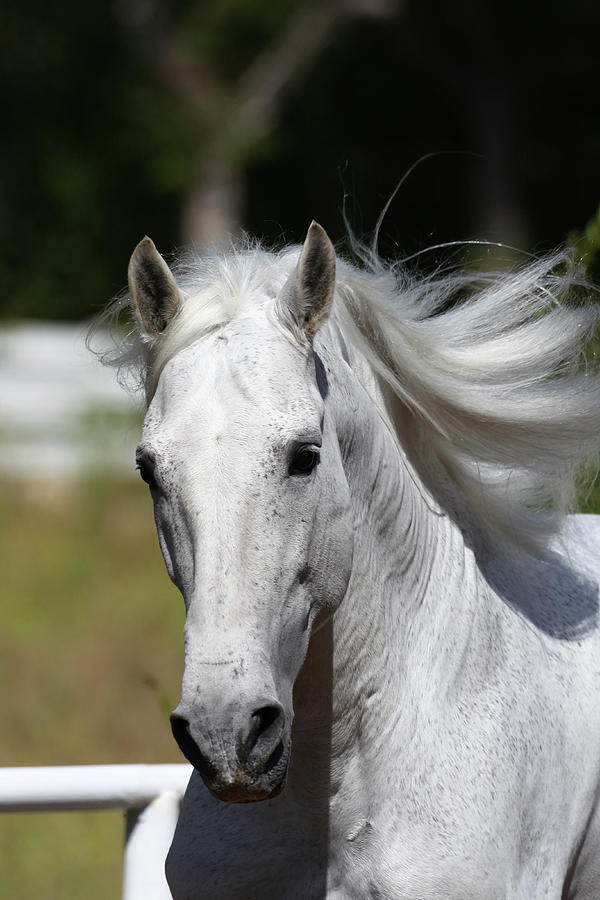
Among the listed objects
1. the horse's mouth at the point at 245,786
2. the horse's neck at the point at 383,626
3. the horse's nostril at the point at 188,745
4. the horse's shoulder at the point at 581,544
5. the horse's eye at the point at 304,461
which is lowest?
the horse's mouth at the point at 245,786

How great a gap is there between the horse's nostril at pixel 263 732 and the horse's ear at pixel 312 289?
0.72m

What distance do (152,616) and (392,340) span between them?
6.45 meters

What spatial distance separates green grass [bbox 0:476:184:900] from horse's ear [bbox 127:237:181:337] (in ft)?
4.94

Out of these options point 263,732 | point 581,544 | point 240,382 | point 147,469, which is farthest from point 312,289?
point 581,544

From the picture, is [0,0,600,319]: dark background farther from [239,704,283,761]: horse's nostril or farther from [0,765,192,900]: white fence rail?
[239,704,283,761]: horse's nostril

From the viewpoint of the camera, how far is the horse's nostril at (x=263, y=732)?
192 cm

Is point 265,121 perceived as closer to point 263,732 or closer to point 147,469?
point 147,469

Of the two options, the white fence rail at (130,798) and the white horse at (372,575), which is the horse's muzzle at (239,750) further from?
the white fence rail at (130,798)

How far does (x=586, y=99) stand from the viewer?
917 inches

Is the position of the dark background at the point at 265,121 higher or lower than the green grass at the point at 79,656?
higher

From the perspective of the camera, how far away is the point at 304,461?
2.11 meters

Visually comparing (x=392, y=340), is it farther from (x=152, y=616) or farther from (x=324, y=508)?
(x=152, y=616)

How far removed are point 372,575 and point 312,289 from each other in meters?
0.59

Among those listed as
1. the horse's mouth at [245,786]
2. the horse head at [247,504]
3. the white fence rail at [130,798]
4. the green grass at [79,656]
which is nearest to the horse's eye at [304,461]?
the horse head at [247,504]
